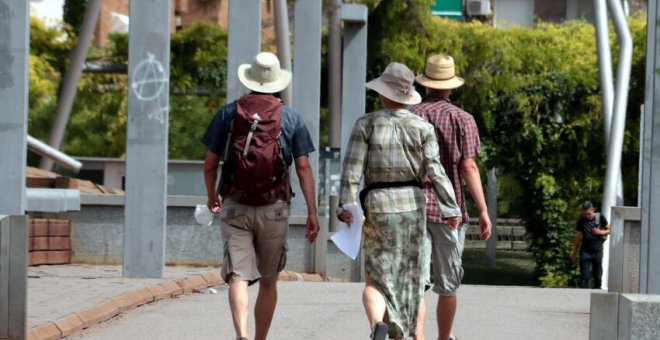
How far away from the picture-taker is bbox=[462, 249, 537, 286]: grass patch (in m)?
41.0

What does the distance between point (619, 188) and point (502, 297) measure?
14.3m

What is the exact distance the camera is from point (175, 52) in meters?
42.0

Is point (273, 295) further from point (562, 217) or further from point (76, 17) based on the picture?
point (76, 17)

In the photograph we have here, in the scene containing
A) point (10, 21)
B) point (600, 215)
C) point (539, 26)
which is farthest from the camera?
point (539, 26)

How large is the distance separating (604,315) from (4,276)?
3826mm

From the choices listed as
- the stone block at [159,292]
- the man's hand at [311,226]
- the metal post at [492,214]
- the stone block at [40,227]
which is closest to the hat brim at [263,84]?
the man's hand at [311,226]

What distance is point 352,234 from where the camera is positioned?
9.29 m

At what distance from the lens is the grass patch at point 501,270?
1614 inches

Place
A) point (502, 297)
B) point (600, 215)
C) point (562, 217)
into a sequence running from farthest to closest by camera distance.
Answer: point (562, 217) < point (600, 215) < point (502, 297)

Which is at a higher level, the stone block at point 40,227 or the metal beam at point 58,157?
the metal beam at point 58,157

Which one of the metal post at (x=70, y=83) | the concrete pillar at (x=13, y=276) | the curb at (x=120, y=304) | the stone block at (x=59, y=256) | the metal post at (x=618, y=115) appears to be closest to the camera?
the concrete pillar at (x=13, y=276)

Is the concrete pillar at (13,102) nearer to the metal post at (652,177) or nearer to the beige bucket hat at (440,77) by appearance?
the beige bucket hat at (440,77)

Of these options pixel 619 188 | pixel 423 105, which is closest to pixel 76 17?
pixel 619 188

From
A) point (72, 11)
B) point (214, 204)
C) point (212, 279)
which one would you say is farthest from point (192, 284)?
point (72, 11)
